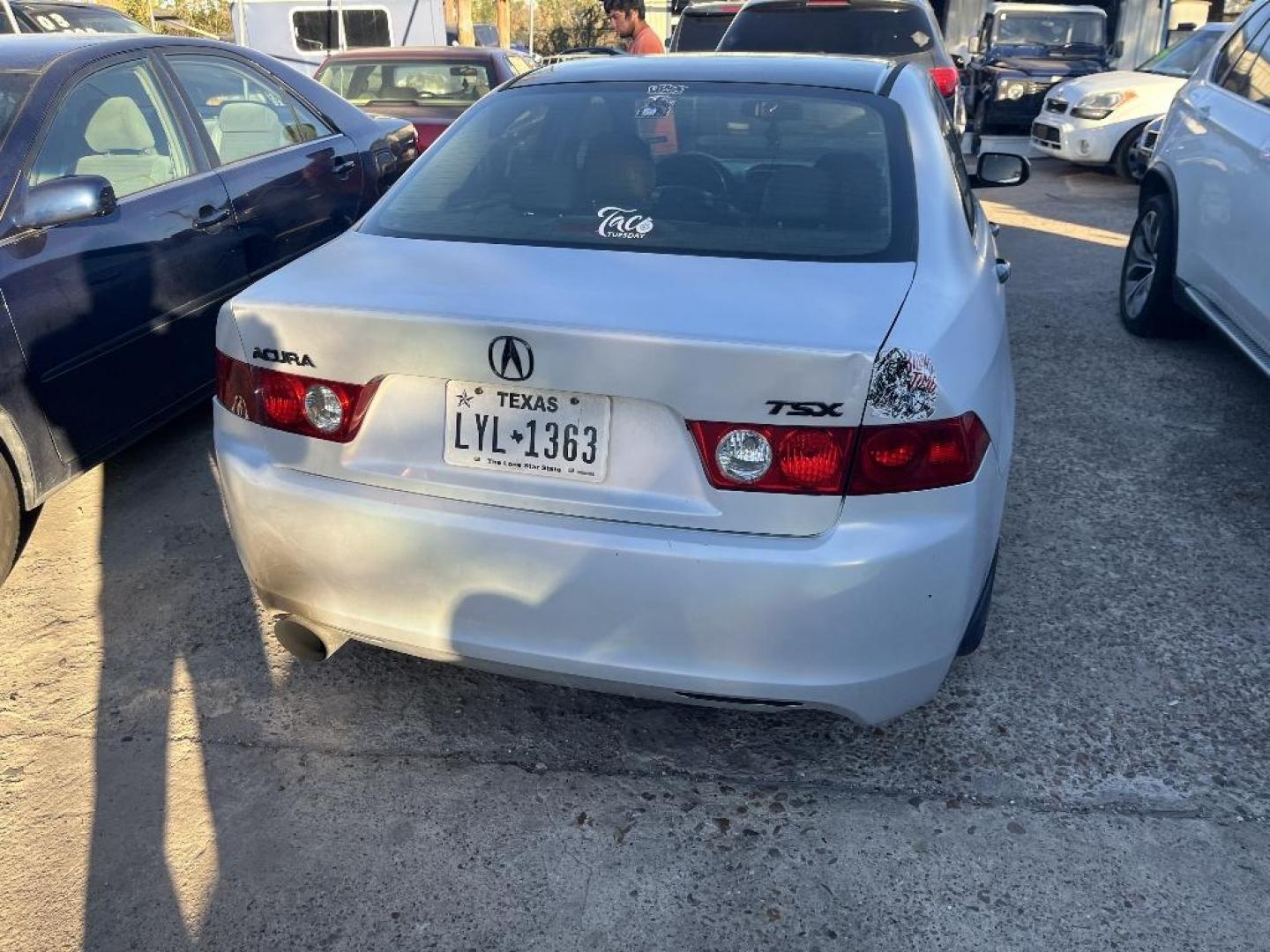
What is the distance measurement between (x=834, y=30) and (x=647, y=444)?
25.4ft

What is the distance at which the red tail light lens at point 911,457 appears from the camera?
212 cm

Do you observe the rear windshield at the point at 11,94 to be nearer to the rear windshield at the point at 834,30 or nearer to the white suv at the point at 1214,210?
the white suv at the point at 1214,210

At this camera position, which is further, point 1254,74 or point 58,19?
point 58,19

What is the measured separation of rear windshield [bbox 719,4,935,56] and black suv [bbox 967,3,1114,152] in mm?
4985

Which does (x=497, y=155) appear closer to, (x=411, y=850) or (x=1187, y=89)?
(x=411, y=850)

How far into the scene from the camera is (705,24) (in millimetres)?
10281

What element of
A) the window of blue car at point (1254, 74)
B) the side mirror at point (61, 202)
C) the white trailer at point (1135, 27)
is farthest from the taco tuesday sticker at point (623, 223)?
the white trailer at point (1135, 27)

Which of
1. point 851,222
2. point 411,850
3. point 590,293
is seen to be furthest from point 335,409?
point 851,222

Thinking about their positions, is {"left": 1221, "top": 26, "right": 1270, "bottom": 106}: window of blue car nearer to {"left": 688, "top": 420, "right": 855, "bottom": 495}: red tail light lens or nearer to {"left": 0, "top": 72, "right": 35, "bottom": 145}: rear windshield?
{"left": 688, "top": 420, "right": 855, "bottom": 495}: red tail light lens

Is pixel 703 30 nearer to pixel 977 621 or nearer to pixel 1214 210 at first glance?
pixel 1214 210

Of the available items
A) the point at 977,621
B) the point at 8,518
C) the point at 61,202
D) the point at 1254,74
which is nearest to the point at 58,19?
the point at 61,202

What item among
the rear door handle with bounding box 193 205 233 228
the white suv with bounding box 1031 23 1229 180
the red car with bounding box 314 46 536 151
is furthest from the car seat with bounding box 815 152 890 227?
the white suv with bounding box 1031 23 1229 180

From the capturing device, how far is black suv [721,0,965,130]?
880cm

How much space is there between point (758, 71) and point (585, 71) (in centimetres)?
55
